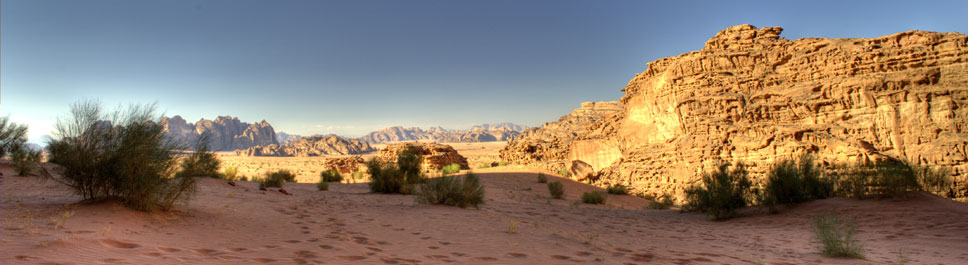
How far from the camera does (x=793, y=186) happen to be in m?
9.96

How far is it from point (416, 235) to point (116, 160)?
4.46 metres

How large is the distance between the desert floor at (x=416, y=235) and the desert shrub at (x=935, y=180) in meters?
3.90

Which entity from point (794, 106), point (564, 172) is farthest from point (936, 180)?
point (564, 172)

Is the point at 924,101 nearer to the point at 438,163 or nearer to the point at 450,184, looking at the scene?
the point at 450,184

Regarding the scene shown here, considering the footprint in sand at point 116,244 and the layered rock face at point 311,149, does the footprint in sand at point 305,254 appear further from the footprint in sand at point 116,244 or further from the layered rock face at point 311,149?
the layered rock face at point 311,149

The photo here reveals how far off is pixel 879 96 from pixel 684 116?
266 inches

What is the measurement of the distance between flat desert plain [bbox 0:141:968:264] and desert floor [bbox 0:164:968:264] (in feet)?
0.06

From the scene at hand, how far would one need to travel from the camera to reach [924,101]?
14.4 m

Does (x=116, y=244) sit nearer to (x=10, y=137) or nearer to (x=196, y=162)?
(x=196, y=162)

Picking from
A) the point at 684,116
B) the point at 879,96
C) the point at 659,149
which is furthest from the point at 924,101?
the point at 659,149

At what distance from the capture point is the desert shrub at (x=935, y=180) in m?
11.6

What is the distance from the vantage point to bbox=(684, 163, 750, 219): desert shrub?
1009cm

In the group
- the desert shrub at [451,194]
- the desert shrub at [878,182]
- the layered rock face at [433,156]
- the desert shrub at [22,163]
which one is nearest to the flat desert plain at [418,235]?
the desert shrub at [878,182]

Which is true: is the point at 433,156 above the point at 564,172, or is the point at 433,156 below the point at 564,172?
above
